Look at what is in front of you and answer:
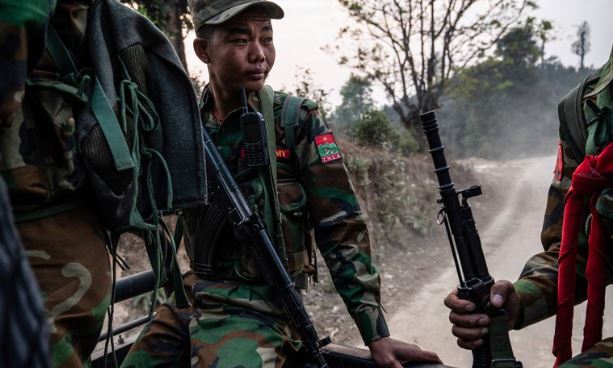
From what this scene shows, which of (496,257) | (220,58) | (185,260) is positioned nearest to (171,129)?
(220,58)

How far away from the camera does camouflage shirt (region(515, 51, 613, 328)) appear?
6.21ft

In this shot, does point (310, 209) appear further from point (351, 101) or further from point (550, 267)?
point (351, 101)

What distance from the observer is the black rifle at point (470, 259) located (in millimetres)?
1798

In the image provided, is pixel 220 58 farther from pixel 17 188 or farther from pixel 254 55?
pixel 17 188

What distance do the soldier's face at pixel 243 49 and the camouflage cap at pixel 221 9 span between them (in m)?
0.04

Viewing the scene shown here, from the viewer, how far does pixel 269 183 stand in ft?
6.75

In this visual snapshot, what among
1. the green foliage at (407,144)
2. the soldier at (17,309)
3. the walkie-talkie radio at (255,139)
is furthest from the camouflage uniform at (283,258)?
the green foliage at (407,144)

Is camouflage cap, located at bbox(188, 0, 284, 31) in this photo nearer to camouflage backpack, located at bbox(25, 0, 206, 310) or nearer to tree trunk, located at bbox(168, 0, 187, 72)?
camouflage backpack, located at bbox(25, 0, 206, 310)

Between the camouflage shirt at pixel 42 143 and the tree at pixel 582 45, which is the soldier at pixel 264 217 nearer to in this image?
the camouflage shirt at pixel 42 143

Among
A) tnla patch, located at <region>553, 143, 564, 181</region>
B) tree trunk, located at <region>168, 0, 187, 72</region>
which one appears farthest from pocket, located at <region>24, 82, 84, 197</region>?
tree trunk, located at <region>168, 0, 187, 72</region>

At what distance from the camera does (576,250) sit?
1807 millimetres

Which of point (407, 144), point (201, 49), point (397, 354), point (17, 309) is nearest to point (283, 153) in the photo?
point (201, 49)

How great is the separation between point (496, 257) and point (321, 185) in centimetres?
683

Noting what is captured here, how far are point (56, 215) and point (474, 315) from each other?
1.45 meters
